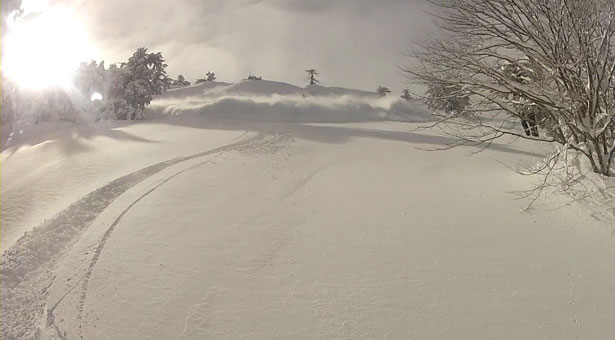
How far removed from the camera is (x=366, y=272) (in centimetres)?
544

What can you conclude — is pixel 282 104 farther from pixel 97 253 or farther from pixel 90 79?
pixel 97 253

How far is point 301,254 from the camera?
20.2 ft

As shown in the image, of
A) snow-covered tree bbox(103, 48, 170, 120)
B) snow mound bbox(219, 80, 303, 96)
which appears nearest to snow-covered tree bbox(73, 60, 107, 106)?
snow-covered tree bbox(103, 48, 170, 120)

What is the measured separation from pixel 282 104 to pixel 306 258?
2629 cm

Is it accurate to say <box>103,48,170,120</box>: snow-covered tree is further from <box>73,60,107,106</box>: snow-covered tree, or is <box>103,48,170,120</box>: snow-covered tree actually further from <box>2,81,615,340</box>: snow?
<box>2,81,615,340</box>: snow

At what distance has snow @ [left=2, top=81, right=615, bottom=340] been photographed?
4.52m

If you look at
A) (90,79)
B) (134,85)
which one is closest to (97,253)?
(134,85)

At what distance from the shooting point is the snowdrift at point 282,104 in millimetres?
28703

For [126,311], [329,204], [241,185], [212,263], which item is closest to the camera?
[126,311]

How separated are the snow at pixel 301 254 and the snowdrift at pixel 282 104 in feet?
56.2

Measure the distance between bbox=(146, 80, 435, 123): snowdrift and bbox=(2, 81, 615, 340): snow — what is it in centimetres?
1713

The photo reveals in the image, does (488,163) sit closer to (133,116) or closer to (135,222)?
(135,222)

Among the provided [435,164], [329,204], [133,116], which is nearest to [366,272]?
[329,204]

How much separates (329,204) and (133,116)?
79.2 ft
